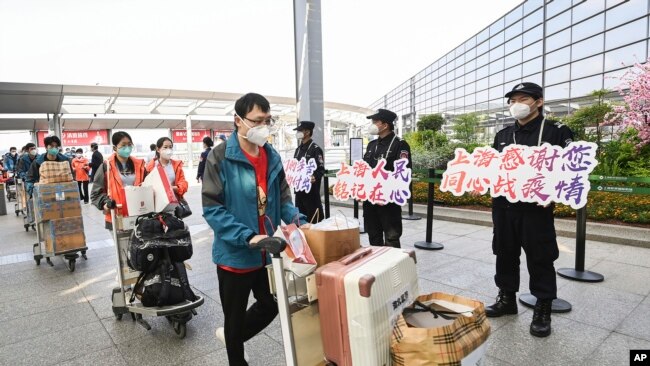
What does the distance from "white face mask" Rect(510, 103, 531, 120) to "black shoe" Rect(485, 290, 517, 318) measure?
1520 millimetres

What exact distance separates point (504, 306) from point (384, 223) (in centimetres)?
153

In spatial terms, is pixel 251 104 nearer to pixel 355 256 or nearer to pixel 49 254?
pixel 355 256

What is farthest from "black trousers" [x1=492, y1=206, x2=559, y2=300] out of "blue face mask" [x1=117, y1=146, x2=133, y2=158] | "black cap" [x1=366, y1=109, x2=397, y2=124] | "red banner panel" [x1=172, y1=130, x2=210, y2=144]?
"red banner panel" [x1=172, y1=130, x2=210, y2=144]

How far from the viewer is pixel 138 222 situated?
3.13 meters

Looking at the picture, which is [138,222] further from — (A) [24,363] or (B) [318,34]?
(B) [318,34]

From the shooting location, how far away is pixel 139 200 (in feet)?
10.5

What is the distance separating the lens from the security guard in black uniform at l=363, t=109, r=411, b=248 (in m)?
4.25

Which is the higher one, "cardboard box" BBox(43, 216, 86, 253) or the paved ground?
"cardboard box" BBox(43, 216, 86, 253)

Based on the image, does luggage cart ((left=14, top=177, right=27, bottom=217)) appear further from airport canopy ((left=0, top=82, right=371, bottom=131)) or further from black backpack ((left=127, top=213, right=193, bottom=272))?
black backpack ((left=127, top=213, right=193, bottom=272))

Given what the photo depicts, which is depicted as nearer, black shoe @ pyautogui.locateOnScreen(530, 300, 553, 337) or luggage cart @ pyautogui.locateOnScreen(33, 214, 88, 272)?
black shoe @ pyautogui.locateOnScreen(530, 300, 553, 337)

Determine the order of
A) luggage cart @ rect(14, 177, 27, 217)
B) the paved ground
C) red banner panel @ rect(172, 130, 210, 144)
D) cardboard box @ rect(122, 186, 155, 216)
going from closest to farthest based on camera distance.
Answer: the paved ground, cardboard box @ rect(122, 186, 155, 216), luggage cart @ rect(14, 177, 27, 217), red banner panel @ rect(172, 130, 210, 144)

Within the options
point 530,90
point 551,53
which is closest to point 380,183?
point 530,90

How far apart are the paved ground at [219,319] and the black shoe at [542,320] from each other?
58 millimetres

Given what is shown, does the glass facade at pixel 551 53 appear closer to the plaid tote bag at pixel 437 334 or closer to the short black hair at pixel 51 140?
the plaid tote bag at pixel 437 334
